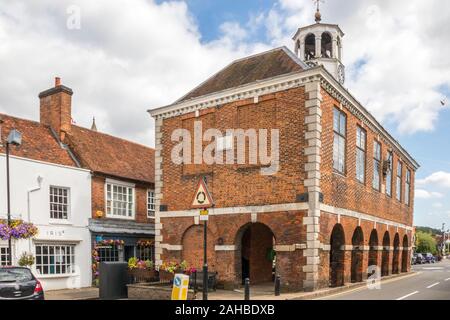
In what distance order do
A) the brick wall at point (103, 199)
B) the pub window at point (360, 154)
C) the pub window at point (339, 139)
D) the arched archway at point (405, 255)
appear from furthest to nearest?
the arched archway at point (405, 255) < the brick wall at point (103, 199) < the pub window at point (360, 154) < the pub window at point (339, 139)

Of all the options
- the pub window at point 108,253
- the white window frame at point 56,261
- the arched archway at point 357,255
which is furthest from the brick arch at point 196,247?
the arched archway at point 357,255

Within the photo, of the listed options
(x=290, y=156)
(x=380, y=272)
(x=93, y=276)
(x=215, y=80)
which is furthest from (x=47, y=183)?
(x=380, y=272)

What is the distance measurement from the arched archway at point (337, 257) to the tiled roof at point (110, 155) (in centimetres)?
1122

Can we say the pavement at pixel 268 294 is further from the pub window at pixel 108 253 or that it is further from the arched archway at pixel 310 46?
the arched archway at pixel 310 46

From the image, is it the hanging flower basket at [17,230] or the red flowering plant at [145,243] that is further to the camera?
the red flowering plant at [145,243]

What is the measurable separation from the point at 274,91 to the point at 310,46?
7.94 meters

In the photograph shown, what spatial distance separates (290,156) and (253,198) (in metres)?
2.28

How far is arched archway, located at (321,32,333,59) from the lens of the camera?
23938mm

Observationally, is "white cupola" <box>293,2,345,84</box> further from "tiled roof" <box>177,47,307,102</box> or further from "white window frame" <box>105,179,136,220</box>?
"white window frame" <box>105,179,136,220</box>

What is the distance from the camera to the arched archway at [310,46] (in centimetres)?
2408

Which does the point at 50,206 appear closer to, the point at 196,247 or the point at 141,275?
the point at 141,275

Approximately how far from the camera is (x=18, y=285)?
13.4 metres
